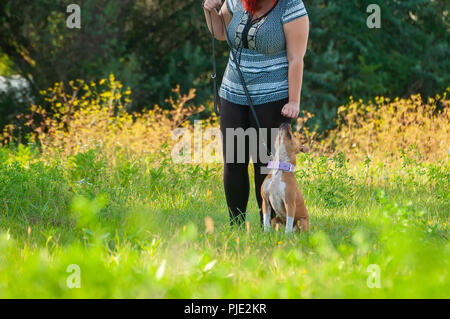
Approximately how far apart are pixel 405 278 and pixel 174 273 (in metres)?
1.08

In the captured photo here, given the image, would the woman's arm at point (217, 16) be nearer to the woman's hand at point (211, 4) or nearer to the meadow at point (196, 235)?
the woman's hand at point (211, 4)

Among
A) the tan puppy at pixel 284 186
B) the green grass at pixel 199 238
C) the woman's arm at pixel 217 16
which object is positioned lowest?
the green grass at pixel 199 238

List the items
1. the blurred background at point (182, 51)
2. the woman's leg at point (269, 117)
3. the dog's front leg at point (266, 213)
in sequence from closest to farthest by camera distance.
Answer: the woman's leg at point (269, 117) < the dog's front leg at point (266, 213) < the blurred background at point (182, 51)

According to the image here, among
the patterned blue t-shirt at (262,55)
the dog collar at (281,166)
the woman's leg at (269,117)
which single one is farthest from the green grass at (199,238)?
the patterned blue t-shirt at (262,55)

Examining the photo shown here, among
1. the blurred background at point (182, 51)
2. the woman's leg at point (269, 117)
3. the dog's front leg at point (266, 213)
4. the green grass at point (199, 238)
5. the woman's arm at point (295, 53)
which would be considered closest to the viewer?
the green grass at point (199, 238)

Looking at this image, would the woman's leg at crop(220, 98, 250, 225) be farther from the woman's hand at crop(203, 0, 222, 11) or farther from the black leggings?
the woman's hand at crop(203, 0, 222, 11)

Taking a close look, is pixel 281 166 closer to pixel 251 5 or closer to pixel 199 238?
pixel 199 238

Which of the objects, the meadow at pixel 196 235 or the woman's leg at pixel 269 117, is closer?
the meadow at pixel 196 235

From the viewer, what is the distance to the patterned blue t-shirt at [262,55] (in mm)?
3666

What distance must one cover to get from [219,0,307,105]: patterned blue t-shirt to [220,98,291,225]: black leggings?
0.17ft

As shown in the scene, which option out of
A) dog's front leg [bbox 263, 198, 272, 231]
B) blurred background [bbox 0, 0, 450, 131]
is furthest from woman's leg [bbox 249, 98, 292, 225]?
blurred background [bbox 0, 0, 450, 131]

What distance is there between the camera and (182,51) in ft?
41.7

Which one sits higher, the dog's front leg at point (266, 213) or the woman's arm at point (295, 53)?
the woman's arm at point (295, 53)

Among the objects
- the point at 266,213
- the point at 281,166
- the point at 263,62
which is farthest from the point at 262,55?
the point at 266,213
